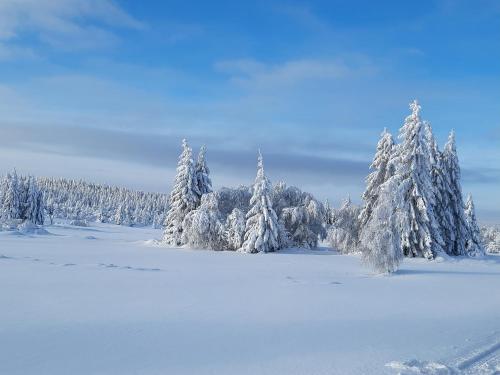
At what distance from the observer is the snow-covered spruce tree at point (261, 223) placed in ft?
118

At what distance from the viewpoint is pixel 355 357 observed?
8.52 metres

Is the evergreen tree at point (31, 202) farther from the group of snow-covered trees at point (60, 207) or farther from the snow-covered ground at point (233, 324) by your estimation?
the snow-covered ground at point (233, 324)

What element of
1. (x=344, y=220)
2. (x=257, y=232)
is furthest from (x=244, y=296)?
(x=344, y=220)

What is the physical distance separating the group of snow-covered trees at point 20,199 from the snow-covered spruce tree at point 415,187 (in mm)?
60526

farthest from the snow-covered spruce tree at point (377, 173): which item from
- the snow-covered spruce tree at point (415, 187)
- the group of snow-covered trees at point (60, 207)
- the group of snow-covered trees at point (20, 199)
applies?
the group of snow-covered trees at point (20, 199)

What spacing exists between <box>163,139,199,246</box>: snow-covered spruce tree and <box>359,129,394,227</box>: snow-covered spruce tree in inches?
604

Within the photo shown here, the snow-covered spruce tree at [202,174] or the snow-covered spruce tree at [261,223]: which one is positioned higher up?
the snow-covered spruce tree at [202,174]

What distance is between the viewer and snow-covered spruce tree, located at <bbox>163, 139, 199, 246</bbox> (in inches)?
1657

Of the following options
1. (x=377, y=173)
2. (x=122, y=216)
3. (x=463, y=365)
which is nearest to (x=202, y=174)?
(x=377, y=173)

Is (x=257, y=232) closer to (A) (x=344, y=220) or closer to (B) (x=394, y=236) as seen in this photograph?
(A) (x=344, y=220)

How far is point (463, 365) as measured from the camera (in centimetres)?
827

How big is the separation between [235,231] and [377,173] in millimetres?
12943

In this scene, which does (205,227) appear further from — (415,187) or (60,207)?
(60,207)

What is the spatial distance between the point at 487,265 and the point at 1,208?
72.1 metres
